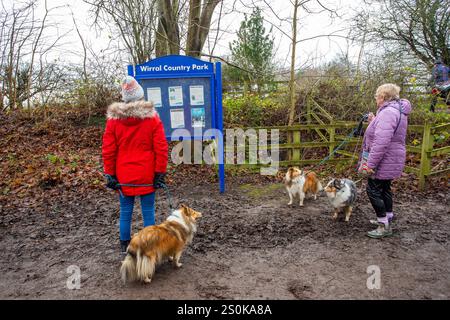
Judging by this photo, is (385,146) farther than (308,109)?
No

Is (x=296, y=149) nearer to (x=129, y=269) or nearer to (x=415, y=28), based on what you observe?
(x=129, y=269)

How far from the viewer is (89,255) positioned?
425 cm

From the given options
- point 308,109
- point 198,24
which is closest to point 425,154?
point 308,109

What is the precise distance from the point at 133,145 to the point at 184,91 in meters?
2.79

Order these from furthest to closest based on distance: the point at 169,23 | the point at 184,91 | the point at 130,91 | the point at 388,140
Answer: the point at 169,23 → the point at 184,91 → the point at 388,140 → the point at 130,91

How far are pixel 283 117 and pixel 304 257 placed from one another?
7.06m

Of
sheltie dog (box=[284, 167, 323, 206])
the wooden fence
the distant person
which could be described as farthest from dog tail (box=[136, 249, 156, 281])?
the distant person

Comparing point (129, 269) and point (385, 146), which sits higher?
point (385, 146)

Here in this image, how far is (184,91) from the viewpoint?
247 inches

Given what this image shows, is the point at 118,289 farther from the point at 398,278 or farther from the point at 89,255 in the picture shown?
the point at 398,278

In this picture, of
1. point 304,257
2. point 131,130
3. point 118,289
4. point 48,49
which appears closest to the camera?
point 118,289

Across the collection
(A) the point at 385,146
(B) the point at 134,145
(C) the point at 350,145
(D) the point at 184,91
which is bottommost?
(C) the point at 350,145

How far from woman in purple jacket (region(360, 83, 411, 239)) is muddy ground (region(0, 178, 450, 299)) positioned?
19.9 inches
